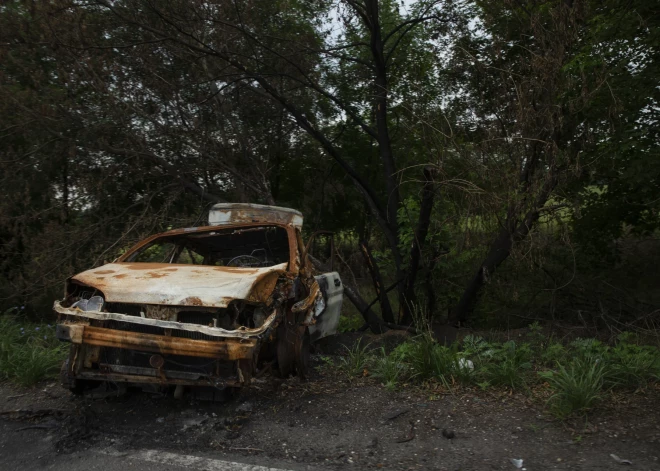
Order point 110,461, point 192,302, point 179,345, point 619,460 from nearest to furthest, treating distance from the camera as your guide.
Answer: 1. point 619,460
2. point 110,461
3. point 179,345
4. point 192,302

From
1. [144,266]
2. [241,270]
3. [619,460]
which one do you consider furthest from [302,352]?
[619,460]

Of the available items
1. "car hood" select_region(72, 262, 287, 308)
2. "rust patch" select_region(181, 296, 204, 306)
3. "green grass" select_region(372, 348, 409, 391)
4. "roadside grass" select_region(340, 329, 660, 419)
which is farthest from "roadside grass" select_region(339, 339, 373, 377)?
"rust patch" select_region(181, 296, 204, 306)

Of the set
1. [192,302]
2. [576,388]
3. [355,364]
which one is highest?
[192,302]

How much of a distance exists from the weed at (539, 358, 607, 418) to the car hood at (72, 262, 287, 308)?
2.42m

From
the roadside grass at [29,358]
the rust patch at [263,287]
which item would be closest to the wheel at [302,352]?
the rust patch at [263,287]

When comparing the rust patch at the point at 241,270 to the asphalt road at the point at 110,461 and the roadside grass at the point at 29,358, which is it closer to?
the asphalt road at the point at 110,461

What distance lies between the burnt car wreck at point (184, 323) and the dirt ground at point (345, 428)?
336 millimetres

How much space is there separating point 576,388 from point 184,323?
9.88 ft

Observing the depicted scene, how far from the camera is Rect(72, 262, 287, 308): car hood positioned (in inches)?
164

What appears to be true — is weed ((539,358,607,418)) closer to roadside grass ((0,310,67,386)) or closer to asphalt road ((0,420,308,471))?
asphalt road ((0,420,308,471))

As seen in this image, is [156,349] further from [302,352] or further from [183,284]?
[302,352]

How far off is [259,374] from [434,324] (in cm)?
497

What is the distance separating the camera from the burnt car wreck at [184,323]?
4.05 m

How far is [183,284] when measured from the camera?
437 centimetres
